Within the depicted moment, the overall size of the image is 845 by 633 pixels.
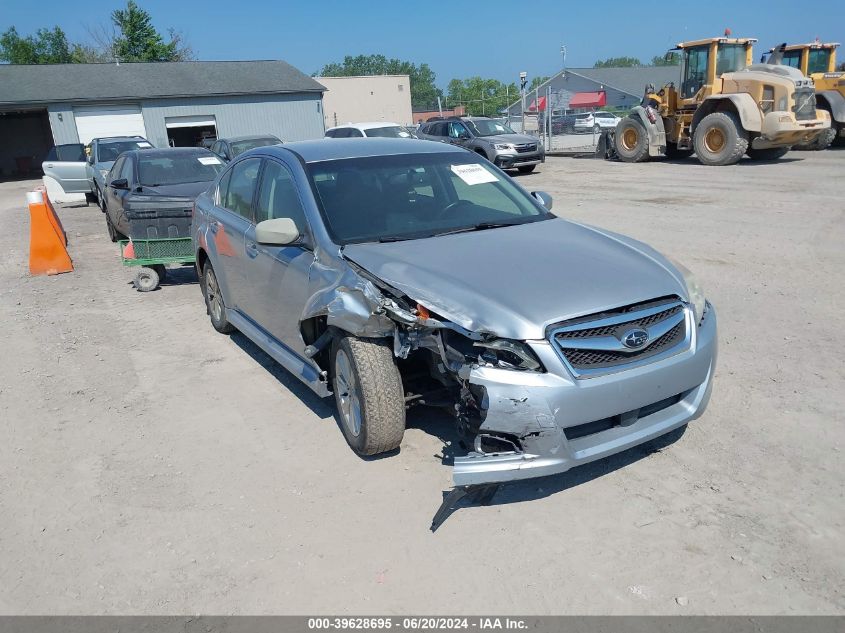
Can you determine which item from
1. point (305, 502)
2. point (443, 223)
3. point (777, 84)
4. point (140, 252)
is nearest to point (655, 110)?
point (777, 84)

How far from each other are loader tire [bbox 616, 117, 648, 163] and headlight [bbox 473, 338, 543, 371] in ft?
63.1

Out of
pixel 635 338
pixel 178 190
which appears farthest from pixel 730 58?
pixel 635 338

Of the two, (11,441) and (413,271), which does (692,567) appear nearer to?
(413,271)

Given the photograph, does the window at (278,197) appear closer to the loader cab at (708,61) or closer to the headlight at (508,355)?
the headlight at (508,355)

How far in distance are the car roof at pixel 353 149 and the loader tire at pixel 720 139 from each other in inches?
597

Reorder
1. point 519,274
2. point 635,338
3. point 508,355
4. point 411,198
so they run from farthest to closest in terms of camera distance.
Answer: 1. point 411,198
2. point 519,274
3. point 635,338
4. point 508,355

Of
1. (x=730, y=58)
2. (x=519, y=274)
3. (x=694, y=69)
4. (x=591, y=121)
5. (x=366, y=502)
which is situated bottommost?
(x=366, y=502)

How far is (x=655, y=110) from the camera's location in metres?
20.2

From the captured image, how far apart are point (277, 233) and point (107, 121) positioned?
108ft

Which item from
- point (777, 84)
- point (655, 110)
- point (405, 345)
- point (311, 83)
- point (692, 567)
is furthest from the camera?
point (311, 83)

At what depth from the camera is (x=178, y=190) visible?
9594 mm

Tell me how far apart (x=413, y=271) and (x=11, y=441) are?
10.1 feet

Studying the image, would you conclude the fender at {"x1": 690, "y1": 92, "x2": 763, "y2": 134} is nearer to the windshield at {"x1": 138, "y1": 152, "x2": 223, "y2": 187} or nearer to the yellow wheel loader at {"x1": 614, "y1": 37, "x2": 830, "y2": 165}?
the yellow wheel loader at {"x1": 614, "y1": 37, "x2": 830, "y2": 165}

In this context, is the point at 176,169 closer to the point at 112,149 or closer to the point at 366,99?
the point at 112,149
